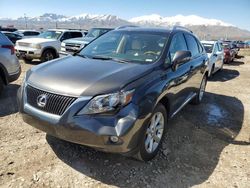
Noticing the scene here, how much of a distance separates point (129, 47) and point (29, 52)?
8348mm

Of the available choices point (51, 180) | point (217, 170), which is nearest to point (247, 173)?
point (217, 170)

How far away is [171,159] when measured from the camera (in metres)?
3.78

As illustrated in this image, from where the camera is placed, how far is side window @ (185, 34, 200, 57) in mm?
5304

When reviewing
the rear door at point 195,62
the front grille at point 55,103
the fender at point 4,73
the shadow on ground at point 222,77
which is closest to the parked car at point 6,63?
the fender at point 4,73

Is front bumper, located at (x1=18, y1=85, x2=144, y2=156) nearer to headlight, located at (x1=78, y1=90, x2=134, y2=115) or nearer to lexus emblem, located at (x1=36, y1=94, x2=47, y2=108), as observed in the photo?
headlight, located at (x1=78, y1=90, x2=134, y2=115)

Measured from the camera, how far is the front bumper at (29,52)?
448 inches

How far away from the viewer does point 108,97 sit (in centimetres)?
295

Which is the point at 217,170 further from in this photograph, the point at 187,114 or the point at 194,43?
the point at 194,43

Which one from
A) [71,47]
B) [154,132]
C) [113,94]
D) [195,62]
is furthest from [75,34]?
[113,94]

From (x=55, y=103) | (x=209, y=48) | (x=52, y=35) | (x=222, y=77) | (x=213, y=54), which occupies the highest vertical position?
(x=55, y=103)

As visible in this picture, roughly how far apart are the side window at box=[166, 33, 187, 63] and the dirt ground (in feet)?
4.64

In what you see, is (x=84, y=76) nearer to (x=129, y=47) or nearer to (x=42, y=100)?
(x=42, y=100)

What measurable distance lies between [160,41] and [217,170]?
83.0 inches

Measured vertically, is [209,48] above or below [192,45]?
below
